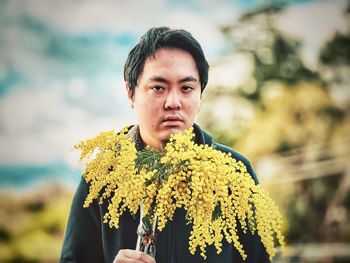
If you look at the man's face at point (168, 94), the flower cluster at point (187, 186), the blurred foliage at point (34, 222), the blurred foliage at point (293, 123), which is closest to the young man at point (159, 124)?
the man's face at point (168, 94)

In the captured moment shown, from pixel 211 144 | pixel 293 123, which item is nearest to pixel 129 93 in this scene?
pixel 211 144

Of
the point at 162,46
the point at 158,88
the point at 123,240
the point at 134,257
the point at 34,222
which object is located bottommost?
the point at 134,257

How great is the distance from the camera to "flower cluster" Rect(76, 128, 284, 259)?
4.92 ft

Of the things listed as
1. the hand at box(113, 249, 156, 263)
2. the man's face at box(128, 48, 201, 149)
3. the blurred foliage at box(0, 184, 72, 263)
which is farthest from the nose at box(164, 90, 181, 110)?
the blurred foliage at box(0, 184, 72, 263)

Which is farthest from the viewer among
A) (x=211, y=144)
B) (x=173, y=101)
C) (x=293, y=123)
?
(x=293, y=123)

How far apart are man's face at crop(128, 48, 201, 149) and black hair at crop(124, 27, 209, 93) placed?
0.02 meters

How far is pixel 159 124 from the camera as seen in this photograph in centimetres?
171

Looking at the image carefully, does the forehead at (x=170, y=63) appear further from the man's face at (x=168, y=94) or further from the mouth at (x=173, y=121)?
the mouth at (x=173, y=121)

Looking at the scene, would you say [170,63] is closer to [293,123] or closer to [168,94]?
[168,94]

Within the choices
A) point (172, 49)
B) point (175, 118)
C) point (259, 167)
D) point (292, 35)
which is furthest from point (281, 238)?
point (292, 35)

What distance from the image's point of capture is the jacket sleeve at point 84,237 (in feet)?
6.11

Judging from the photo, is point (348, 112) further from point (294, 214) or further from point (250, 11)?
point (250, 11)

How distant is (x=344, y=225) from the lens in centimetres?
1060

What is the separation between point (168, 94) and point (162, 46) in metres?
0.18
